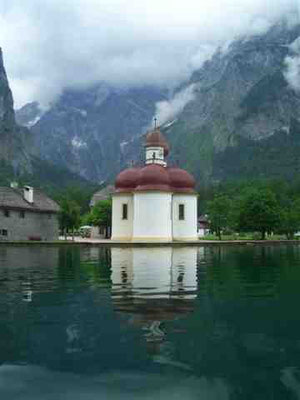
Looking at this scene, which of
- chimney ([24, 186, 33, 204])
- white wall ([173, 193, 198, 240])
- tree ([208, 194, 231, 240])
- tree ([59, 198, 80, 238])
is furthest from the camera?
tree ([208, 194, 231, 240])

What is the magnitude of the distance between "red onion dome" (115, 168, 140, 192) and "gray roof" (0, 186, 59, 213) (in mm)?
8859

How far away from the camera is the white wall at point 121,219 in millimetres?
71938

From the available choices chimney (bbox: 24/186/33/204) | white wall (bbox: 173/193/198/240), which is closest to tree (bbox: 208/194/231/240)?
white wall (bbox: 173/193/198/240)

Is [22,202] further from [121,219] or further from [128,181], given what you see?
[128,181]

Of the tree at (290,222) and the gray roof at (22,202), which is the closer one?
the gray roof at (22,202)

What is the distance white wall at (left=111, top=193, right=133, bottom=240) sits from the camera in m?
71.9

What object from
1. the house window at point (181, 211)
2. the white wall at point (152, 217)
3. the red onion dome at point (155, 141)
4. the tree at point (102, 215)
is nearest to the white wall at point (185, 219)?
the house window at point (181, 211)

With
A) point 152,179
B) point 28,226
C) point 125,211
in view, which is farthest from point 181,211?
point 28,226

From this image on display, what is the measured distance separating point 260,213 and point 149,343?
72591 millimetres

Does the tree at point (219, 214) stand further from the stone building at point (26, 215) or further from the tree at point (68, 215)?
the stone building at point (26, 215)

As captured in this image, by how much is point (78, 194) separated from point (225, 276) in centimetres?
12446

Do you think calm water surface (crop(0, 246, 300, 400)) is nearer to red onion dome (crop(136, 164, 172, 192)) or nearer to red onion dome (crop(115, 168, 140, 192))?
red onion dome (crop(136, 164, 172, 192))

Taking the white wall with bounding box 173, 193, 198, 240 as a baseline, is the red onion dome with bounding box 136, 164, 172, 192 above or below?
above

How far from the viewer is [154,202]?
68.9m
